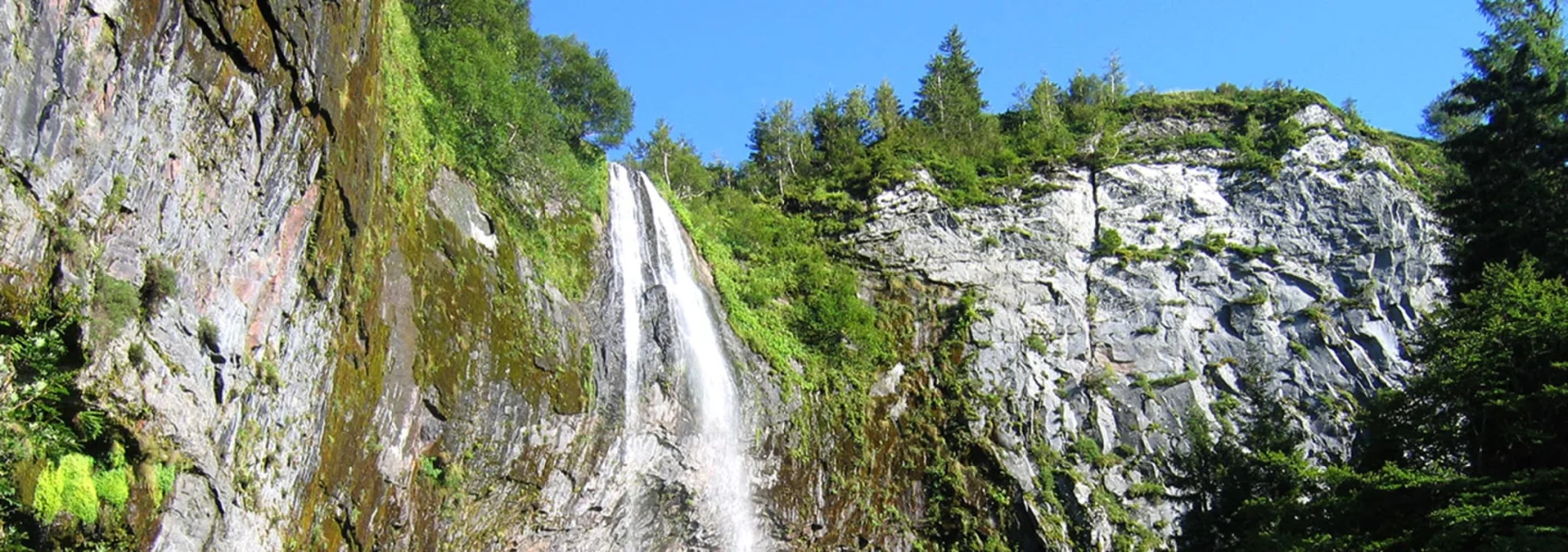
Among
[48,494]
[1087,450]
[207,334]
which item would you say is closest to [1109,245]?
[1087,450]

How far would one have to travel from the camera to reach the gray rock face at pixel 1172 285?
2202cm

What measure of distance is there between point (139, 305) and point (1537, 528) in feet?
49.8

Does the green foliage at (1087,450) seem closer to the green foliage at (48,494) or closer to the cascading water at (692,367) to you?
the cascading water at (692,367)

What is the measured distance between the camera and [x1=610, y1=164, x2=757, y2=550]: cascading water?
56.5 ft

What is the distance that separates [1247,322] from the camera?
23688 millimetres

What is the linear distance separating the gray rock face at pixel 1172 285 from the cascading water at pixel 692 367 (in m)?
6.03

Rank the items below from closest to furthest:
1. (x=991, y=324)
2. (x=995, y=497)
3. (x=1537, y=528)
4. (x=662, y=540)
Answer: (x=1537, y=528), (x=662, y=540), (x=995, y=497), (x=991, y=324)

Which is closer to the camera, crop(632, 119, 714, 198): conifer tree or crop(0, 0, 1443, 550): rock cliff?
crop(0, 0, 1443, 550): rock cliff

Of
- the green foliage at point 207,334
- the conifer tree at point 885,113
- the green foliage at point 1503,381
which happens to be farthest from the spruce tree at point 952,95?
the green foliage at point 207,334

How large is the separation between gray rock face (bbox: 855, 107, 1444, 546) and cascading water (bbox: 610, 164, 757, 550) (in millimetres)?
6027

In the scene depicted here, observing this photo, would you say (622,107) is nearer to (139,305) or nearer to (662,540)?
(662,540)

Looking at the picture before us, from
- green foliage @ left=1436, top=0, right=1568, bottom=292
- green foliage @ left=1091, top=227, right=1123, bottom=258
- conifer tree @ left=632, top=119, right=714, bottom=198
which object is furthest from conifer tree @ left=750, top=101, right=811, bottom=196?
green foliage @ left=1436, top=0, right=1568, bottom=292

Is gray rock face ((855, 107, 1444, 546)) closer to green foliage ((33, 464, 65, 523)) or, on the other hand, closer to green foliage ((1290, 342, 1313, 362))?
green foliage ((1290, 342, 1313, 362))

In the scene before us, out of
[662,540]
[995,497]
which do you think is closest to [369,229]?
[662,540]
